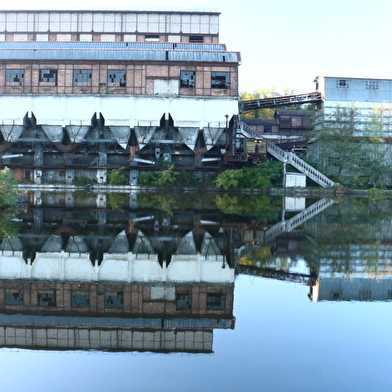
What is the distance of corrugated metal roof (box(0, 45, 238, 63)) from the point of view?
132 feet

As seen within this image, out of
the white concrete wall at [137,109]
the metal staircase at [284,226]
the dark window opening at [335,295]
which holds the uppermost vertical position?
the white concrete wall at [137,109]

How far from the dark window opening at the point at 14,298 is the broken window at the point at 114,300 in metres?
1.30

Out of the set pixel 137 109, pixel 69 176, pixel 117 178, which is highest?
pixel 137 109

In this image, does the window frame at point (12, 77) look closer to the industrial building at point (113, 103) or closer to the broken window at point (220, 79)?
the industrial building at point (113, 103)

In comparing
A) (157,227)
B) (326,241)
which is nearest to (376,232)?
(326,241)

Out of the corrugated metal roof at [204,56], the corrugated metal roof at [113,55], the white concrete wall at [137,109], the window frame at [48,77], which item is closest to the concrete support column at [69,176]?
the white concrete wall at [137,109]

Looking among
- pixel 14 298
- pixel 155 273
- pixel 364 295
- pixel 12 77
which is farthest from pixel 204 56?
pixel 14 298

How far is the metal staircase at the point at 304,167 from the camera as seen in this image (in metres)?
40.1

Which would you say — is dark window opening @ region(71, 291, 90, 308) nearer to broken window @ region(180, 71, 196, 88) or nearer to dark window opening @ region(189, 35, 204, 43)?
broken window @ region(180, 71, 196, 88)

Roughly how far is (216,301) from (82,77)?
36.9 m

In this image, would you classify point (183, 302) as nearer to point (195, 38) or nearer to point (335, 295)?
point (335, 295)

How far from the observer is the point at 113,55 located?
40281 mm

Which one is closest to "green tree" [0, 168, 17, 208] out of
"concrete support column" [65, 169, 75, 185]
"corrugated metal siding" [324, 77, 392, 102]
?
"concrete support column" [65, 169, 75, 185]

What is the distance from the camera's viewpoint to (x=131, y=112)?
3959cm
